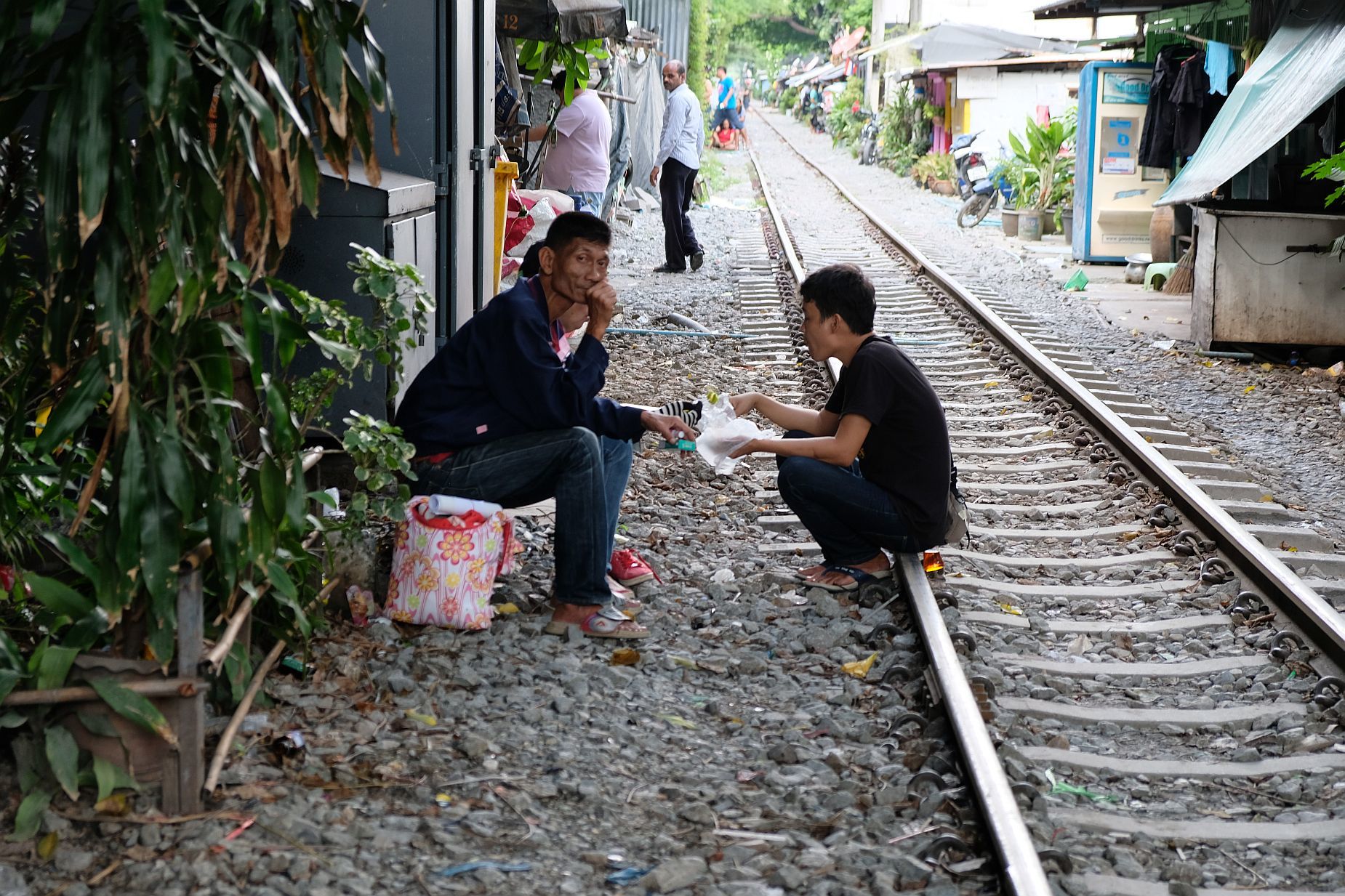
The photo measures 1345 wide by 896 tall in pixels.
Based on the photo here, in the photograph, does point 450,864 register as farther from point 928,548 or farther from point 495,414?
point 928,548

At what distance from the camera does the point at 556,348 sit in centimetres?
488

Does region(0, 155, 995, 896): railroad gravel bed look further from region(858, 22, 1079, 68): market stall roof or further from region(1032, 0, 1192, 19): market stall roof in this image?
region(858, 22, 1079, 68): market stall roof

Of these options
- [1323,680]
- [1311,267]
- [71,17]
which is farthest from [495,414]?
[1311,267]

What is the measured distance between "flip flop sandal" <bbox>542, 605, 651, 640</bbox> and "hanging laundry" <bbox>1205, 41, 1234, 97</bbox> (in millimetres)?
10692

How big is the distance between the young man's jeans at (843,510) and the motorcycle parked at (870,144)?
34.1m

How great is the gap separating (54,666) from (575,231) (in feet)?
7.17

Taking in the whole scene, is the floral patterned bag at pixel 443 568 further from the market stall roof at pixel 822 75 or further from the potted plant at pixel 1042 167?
the market stall roof at pixel 822 75

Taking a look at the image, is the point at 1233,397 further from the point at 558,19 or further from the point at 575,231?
the point at 575,231

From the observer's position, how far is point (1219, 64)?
42.7ft

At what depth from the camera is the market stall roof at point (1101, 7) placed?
15.0 m

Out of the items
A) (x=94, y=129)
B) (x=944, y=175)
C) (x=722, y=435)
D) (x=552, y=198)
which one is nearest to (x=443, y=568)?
(x=722, y=435)

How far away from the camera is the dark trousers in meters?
13.9

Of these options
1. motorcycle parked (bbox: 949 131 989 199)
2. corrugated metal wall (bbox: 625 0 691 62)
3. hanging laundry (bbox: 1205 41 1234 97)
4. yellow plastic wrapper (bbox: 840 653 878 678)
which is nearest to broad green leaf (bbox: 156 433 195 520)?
yellow plastic wrapper (bbox: 840 653 878 678)

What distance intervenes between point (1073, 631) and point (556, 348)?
6.69ft
